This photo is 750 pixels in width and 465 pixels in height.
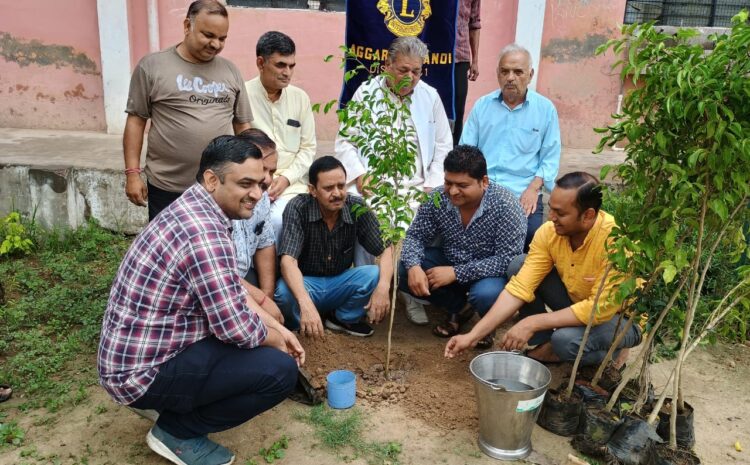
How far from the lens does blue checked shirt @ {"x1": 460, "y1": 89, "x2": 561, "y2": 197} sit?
174 inches

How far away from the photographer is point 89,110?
6988mm

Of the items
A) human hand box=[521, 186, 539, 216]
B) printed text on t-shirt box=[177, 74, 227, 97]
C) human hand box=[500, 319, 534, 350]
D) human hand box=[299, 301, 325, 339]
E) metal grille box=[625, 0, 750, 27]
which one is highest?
metal grille box=[625, 0, 750, 27]

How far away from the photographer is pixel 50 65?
269 inches

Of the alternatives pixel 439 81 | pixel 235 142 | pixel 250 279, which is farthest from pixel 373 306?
pixel 439 81

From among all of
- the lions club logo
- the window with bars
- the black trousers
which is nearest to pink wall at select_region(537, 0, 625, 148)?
the black trousers

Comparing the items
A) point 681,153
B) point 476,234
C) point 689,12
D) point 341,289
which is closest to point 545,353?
point 476,234

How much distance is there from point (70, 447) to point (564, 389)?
2336mm

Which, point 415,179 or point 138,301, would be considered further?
point 415,179

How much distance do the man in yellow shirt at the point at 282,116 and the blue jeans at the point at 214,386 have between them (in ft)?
5.22

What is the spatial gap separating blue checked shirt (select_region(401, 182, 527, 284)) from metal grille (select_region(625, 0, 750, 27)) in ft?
15.7

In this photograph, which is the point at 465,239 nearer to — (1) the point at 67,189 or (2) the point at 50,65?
(1) the point at 67,189

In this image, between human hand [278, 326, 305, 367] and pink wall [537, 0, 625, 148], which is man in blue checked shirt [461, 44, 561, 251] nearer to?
human hand [278, 326, 305, 367]

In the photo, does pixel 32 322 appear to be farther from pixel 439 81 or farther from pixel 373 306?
pixel 439 81

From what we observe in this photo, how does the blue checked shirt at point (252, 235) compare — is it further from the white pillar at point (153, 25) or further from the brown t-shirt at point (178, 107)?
the white pillar at point (153, 25)
